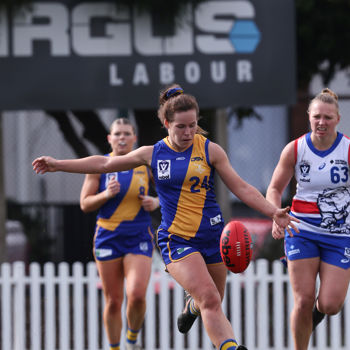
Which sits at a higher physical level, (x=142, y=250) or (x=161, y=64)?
(x=161, y=64)

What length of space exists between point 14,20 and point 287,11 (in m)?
3.29

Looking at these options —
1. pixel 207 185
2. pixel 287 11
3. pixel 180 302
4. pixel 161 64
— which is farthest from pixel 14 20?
pixel 207 185

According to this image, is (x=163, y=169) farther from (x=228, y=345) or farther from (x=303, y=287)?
(x=303, y=287)

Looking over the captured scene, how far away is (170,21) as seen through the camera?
8.88 m

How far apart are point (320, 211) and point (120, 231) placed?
2.02 metres

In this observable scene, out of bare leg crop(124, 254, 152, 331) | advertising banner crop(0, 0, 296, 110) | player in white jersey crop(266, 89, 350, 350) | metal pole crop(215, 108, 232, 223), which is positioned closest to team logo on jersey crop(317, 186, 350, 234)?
player in white jersey crop(266, 89, 350, 350)

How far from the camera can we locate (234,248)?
16.9 feet

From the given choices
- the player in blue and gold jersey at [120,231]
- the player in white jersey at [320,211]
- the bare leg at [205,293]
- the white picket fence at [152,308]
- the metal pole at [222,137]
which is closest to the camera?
the bare leg at [205,293]

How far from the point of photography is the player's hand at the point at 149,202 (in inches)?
271

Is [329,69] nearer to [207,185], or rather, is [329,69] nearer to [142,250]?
[142,250]

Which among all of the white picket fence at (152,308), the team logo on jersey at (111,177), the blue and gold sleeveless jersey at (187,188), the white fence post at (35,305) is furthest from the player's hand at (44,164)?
the white fence post at (35,305)

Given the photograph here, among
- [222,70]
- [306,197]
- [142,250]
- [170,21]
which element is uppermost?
[170,21]

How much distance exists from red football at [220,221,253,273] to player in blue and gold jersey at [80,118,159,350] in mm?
1762

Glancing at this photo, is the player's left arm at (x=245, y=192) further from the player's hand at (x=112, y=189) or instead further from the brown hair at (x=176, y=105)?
the player's hand at (x=112, y=189)
